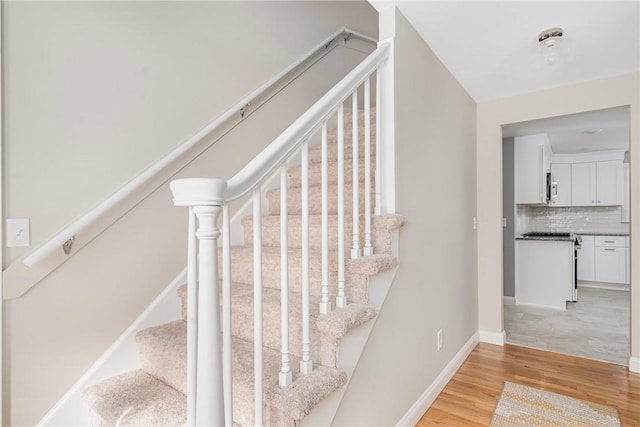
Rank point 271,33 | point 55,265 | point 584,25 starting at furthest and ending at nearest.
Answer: point 271,33 < point 584,25 < point 55,265

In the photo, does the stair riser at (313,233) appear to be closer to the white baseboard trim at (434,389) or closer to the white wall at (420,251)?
the white wall at (420,251)

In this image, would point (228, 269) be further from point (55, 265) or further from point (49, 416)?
point (49, 416)

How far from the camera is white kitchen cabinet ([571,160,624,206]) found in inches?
233

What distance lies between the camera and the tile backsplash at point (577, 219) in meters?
5.95

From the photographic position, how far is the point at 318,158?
2.58 meters

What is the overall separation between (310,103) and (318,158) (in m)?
0.60

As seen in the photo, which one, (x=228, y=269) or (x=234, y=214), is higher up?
(x=234, y=214)

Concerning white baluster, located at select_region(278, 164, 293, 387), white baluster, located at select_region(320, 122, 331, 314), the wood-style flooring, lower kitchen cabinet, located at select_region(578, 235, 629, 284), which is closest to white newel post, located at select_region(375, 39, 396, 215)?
white baluster, located at select_region(320, 122, 331, 314)

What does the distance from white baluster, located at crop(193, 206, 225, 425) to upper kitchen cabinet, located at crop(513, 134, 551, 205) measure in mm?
4942

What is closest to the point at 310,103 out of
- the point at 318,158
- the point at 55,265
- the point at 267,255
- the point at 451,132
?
the point at 318,158

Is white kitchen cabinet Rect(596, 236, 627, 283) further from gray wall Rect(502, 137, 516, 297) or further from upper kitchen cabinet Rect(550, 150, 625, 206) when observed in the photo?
gray wall Rect(502, 137, 516, 297)

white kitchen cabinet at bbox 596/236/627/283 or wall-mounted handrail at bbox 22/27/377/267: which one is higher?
wall-mounted handrail at bbox 22/27/377/267

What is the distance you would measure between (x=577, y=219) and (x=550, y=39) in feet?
18.3

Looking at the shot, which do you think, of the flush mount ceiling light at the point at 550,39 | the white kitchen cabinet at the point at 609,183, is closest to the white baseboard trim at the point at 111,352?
the flush mount ceiling light at the point at 550,39
